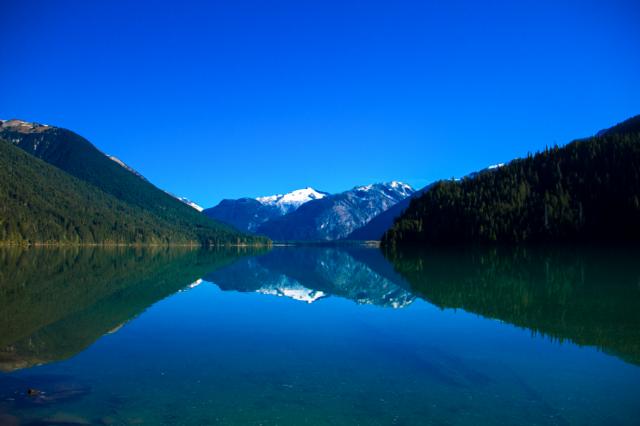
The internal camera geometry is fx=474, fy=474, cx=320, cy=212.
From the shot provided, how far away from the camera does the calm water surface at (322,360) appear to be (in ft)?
45.4

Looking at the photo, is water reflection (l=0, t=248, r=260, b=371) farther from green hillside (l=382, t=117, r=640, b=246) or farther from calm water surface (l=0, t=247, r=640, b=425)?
green hillside (l=382, t=117, r=640, b=246)

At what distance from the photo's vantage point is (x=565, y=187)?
159 meters

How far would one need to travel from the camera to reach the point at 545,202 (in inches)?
5925

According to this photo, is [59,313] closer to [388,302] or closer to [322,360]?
[322,360]

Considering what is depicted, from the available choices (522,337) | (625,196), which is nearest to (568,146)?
(625,196)

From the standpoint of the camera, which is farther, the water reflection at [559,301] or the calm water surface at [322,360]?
the water reflection at [559,301]

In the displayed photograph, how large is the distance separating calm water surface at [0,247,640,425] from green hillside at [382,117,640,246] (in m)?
113

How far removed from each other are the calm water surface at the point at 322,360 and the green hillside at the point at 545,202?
371ft

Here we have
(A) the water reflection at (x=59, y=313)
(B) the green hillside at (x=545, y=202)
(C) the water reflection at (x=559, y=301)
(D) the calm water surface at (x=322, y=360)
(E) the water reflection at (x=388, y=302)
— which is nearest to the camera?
(D) the calm water surface at (x=322, y=360)

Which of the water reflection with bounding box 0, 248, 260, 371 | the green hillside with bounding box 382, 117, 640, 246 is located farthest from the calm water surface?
the green hillside with bounding box 382, 117, 640, 246

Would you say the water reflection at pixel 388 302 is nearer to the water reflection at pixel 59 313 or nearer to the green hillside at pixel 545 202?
the water reflection at pixel 59 313

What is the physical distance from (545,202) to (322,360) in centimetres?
14919

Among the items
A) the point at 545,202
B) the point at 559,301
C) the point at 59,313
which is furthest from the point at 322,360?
the point at 545,202

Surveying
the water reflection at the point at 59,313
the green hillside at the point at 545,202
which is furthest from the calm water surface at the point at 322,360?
the green hillside at the point at 545,202
